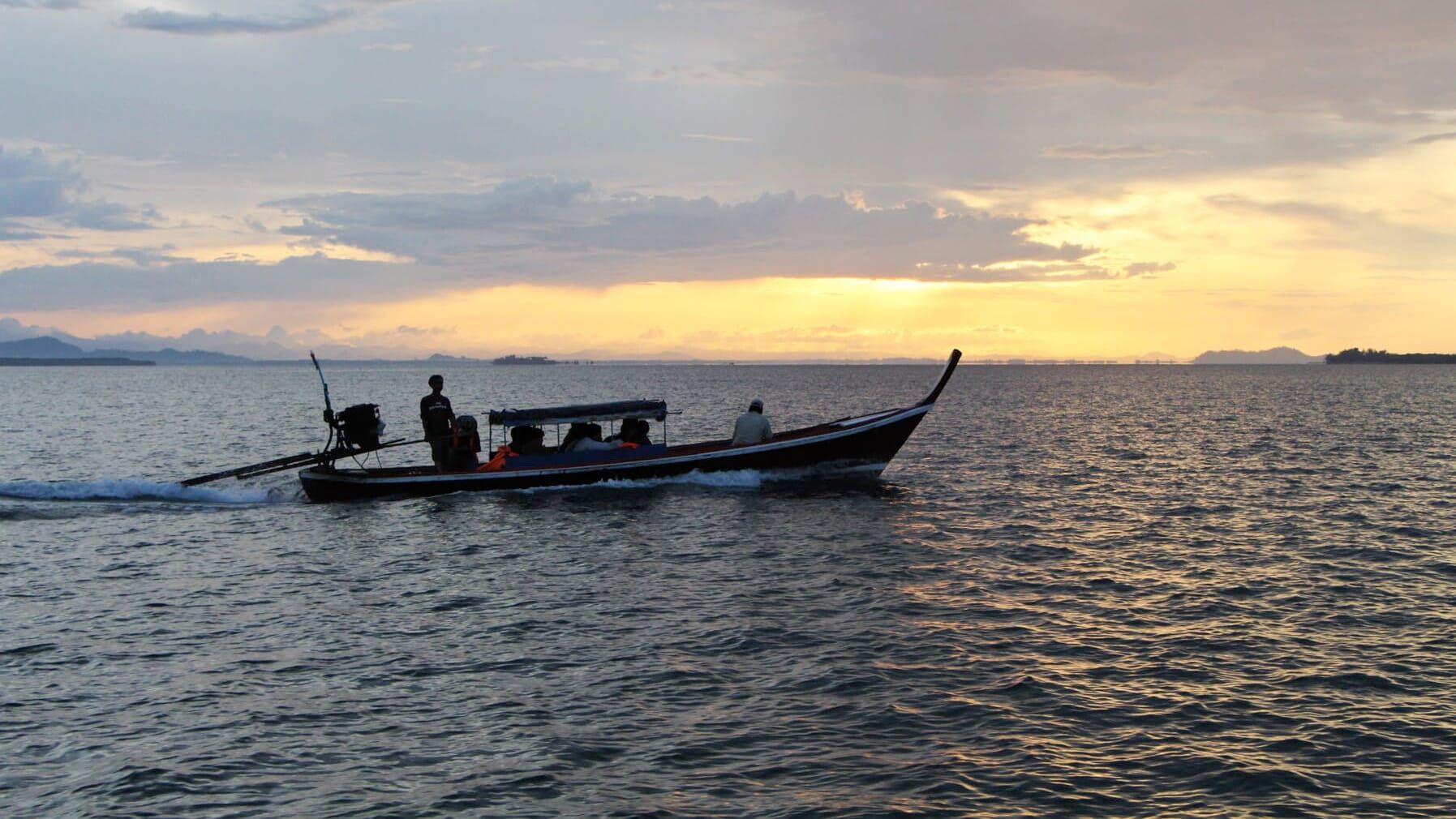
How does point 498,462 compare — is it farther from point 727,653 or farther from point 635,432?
point 727,653

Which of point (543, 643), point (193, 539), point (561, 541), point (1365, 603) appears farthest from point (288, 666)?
point (1365, 603)

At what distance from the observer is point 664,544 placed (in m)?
23.1

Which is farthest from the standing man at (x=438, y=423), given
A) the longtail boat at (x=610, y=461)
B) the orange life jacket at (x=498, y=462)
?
the orange life jacket at (x=498, y=462)

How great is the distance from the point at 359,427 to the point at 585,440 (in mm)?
6088

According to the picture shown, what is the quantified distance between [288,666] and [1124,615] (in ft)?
39.3

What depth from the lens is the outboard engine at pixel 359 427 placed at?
2908cm

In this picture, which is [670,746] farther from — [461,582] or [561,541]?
[561,541]

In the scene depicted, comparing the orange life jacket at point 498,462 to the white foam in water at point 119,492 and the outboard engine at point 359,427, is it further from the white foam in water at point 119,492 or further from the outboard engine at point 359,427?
the white foam in water at point 119,492

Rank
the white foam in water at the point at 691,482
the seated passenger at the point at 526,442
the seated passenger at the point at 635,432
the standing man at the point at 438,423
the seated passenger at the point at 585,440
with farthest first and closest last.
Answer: the seated passenger at the point at 635,432, the seated passenger at the point at 585,440, the seated passenger at the point at 526,442, the white foam in water at the point at 691,482, the standing man at the point at 438,423

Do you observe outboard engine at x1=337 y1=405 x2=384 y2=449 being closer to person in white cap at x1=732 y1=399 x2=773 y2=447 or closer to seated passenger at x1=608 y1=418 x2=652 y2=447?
seated passenger at x1=608 y1=418 x2=652 y2=447

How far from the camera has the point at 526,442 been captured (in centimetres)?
3072

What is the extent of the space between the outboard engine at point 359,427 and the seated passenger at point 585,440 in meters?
5.11

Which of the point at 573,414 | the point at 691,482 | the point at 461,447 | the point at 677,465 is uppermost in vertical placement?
the point at 573,414

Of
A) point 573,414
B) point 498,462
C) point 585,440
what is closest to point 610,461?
point 585,440
